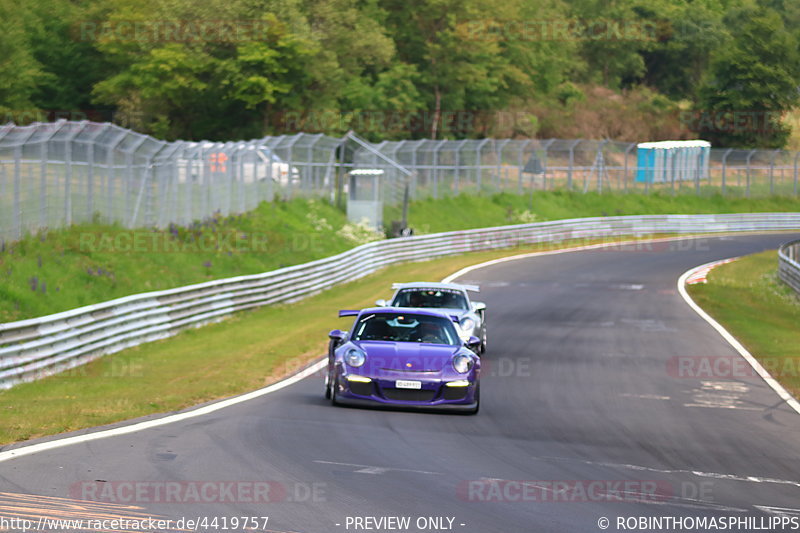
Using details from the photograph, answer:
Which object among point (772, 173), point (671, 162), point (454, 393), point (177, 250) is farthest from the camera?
point (671, 162)

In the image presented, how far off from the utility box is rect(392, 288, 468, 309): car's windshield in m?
23.5

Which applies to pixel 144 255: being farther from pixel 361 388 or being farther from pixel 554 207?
pixel 554 207

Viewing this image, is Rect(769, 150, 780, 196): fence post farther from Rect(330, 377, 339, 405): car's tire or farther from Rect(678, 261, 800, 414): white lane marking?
Rect(330, 377, 339, 405): car's tire

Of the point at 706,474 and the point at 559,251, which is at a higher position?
the point at 706,474

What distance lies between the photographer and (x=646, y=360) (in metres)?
19.7

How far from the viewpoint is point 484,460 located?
1019 cm

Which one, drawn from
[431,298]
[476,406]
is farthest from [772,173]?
[476,406]

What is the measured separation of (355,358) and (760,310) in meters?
19.3

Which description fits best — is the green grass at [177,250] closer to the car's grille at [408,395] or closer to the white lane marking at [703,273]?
Result: the car's grille at [408,395]

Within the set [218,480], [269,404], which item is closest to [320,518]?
[218,480]

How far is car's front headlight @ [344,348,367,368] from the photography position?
13.2 m

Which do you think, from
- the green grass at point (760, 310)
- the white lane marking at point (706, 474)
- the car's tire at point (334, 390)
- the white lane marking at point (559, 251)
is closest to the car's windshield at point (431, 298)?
the green grass at point (760, 310)

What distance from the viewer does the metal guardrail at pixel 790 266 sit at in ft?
109

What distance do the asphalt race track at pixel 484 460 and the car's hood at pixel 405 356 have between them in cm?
56
